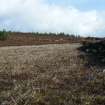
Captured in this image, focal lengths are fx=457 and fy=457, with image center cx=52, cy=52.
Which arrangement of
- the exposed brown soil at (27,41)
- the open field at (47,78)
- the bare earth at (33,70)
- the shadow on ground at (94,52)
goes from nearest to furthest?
the open field at (47,78), the bare earth at (33,70), the shadow on ground at (94,52), the exposed brown soil at (27,41)

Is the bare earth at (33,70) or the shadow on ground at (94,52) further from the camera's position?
the shadow on ground at (94,52)

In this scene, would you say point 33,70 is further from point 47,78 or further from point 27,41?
point 27,41

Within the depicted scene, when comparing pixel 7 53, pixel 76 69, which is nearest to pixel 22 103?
pixel 76 69

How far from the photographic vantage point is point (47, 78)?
14.5 m

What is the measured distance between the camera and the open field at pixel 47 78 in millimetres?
11273

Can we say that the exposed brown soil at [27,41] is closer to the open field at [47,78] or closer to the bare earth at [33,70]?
the bare earth at [33,70]

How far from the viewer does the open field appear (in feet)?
37.0

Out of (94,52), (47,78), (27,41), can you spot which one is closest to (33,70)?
(47,78)

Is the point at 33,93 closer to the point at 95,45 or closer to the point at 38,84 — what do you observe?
the point at 38,84

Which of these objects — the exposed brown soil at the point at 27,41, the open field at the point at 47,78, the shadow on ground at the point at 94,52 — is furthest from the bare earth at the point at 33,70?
the exposed brown soil at the point at 27,41

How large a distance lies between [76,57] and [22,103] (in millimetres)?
8026

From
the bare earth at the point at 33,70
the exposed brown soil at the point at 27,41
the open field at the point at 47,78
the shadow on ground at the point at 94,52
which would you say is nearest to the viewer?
the open field at the point at 47,78

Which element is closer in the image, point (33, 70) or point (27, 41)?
point (33, 70)

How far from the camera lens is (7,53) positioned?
20344mm
